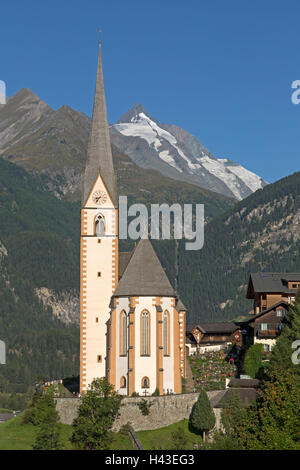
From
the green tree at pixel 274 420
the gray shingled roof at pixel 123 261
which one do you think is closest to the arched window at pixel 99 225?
the gray shingled roof at pixel 123 261

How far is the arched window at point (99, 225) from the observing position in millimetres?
124188

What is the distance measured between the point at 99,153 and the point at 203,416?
4459 centimetres

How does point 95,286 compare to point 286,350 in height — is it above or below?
above

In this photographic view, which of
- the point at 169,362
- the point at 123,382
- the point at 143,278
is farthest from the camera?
the point at 143,278

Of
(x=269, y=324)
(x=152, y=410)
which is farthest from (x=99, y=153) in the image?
(x=152, y=410)

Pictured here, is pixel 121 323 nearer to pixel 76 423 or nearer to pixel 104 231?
pixel 104 231

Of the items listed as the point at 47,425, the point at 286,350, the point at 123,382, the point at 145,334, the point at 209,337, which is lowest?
the point at 47,425

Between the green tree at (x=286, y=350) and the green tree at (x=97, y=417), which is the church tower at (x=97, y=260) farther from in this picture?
the green tree at (x=286, y=350)

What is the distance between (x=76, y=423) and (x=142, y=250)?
29.5 m

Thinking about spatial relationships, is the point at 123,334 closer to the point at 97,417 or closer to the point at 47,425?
the point at 97,417

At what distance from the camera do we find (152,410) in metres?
106

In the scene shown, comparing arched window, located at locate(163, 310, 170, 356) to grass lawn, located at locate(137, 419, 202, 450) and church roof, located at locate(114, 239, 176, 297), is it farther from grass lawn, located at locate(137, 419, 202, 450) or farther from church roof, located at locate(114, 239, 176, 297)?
grass lawn, located at locate(137, 419, 202, 450)
